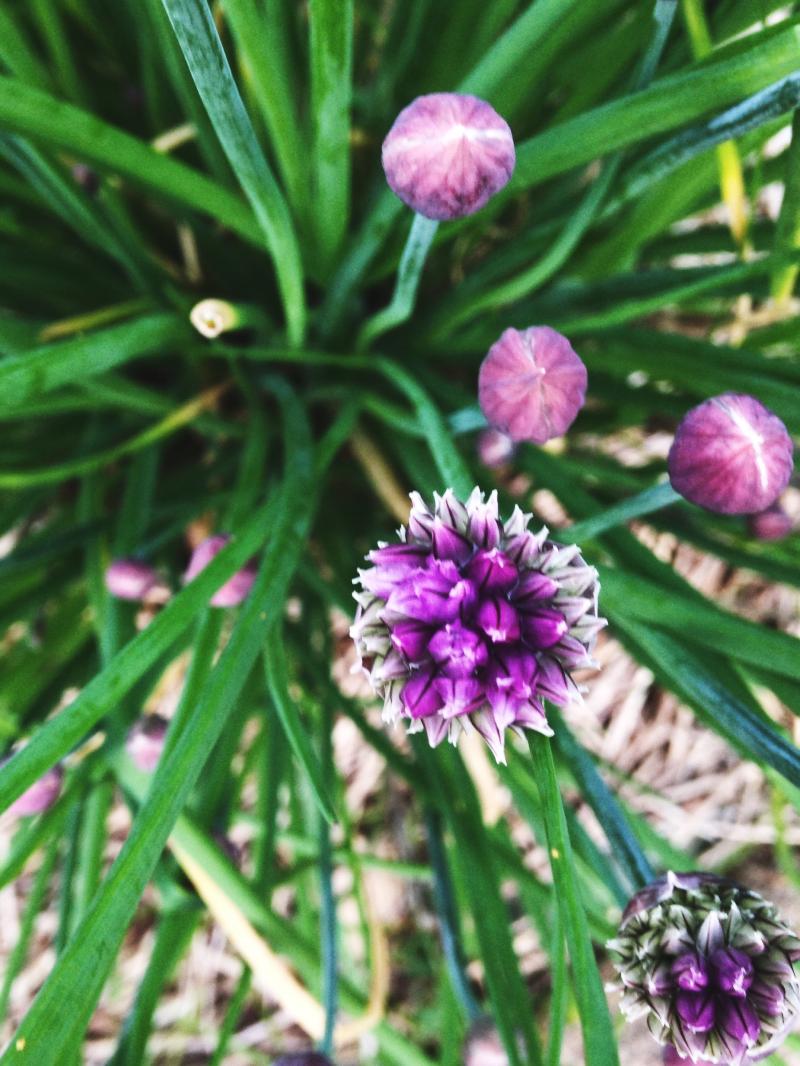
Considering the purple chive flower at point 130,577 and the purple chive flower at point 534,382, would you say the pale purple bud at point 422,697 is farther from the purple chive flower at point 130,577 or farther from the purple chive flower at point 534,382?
the purple chive flower at point 130,577

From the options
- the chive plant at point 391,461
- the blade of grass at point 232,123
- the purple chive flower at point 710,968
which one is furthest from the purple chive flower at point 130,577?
the purple chive flower at point 710,968

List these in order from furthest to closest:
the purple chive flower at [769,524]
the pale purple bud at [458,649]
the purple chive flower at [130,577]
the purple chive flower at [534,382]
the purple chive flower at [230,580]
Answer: the purple chive flower at [769,524] < the purple chive flower at [130,577] < the purple chive flower at [230,580] < the purple chive flower at [534,382] < the pale purple bud at [458,649]

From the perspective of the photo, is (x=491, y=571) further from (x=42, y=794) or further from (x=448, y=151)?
(x=42, y=794)

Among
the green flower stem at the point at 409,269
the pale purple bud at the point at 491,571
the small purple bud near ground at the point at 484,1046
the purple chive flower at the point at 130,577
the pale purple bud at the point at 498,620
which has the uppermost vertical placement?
the green flower stem at the point at 409,269

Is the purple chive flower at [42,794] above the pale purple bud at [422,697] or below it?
above

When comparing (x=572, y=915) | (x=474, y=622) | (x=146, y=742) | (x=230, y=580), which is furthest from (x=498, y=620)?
(x=146, y=742)

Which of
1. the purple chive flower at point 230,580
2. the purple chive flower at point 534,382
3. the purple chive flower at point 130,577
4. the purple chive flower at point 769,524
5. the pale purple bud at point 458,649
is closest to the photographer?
the pale purple bud at point 458,649
